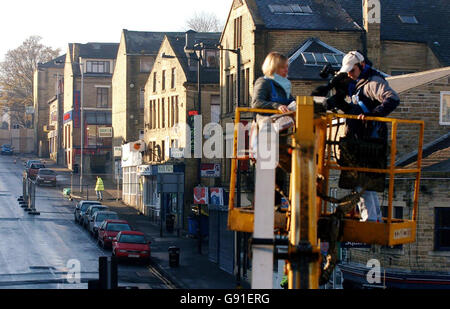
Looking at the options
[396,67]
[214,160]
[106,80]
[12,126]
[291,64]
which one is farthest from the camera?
[12,126]

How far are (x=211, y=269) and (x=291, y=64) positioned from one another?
446 inches

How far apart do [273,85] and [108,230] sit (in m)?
30.8

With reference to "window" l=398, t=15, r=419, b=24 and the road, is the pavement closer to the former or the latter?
the road

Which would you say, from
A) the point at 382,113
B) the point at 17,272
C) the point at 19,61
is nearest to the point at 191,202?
the point at 17,272

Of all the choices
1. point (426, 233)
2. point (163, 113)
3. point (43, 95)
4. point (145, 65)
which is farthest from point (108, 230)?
point (43, 95)

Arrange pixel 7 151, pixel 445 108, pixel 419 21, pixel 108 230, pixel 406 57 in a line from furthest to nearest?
1. pixel 7 151
2. pixel 419 21
3. pixel 406 57
4. pixel 108 230
5. pixel 445 108

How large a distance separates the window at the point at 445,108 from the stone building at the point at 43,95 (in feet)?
262

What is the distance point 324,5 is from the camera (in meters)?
42.7

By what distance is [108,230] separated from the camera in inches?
1484

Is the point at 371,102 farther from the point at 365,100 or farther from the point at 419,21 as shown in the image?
the point at 419,21

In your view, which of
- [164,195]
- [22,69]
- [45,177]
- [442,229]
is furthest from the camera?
[22,69]

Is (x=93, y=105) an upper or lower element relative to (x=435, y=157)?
upper

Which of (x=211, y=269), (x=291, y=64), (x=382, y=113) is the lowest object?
(x=211, y=269)
